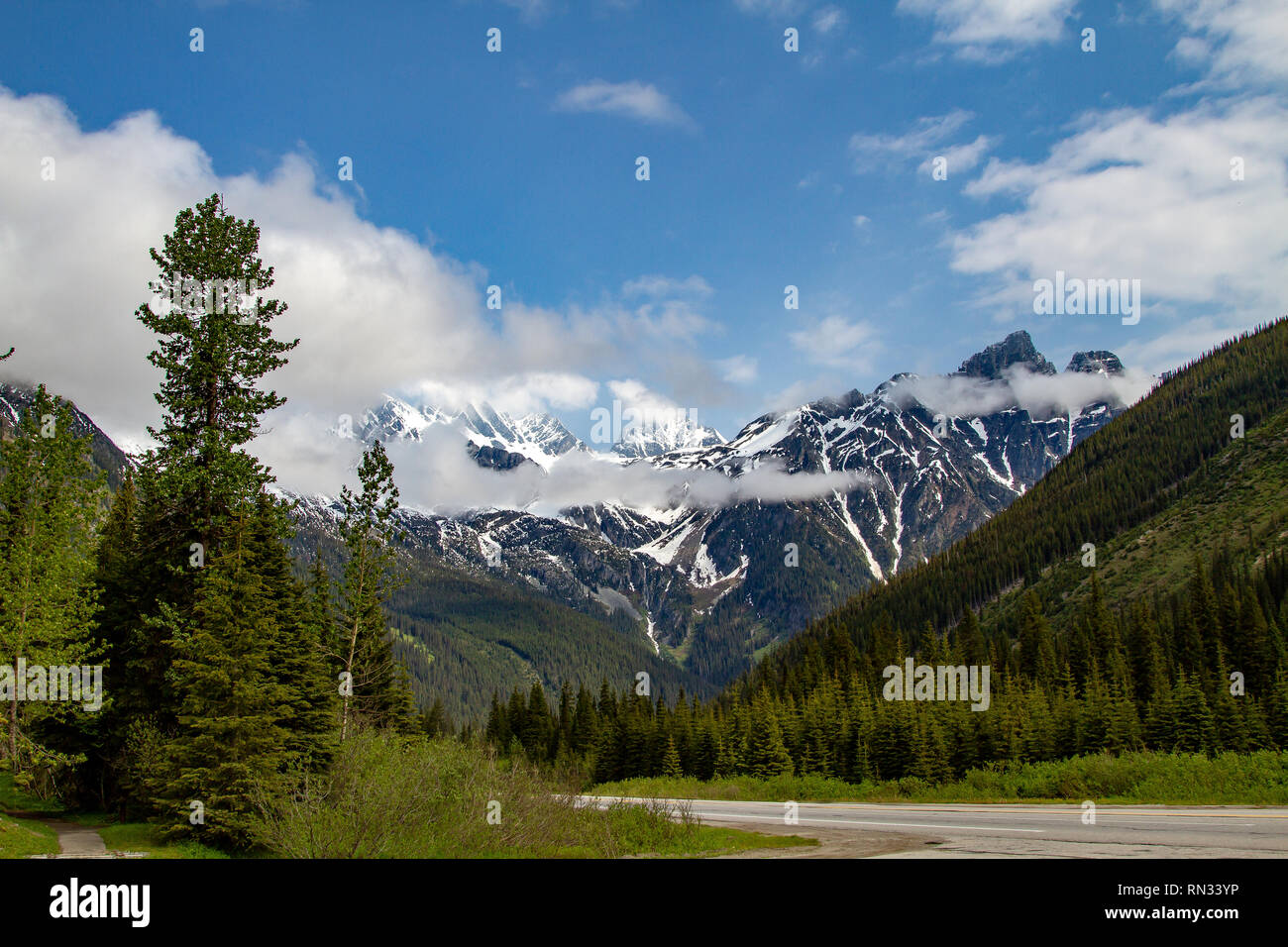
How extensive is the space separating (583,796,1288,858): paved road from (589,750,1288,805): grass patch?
11.6 feet

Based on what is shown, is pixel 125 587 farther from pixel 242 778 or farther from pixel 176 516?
pixel 242 778

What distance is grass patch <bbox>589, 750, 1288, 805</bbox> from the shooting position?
89.5 ft

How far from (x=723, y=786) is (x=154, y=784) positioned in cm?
3409

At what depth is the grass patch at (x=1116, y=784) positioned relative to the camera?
89.5 ft

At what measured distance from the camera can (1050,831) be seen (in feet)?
58.7

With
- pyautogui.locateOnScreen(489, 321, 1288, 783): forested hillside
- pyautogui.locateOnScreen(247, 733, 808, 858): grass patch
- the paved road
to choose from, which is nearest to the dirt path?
pyautogui.locateOnScreen(247, 733, 808, 858): grass patch

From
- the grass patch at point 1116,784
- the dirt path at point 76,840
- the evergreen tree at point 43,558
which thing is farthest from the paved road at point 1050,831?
the evergreen tree at point 43,558

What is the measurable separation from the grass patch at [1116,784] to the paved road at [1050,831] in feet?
11.6

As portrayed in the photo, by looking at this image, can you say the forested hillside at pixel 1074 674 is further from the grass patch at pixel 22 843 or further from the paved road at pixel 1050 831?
the grass patch at pixel 22 843

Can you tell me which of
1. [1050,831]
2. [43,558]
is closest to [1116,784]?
[1050,831]

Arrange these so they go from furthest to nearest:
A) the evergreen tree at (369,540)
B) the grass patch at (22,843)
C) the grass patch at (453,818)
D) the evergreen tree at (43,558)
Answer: the evergreen tree at (369,540)
the evergreen tree at (43,558)
the grass patch at (22,843)
the grass patch at (453,818)

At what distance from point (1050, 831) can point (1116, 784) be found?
52.7ft
